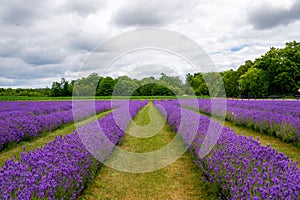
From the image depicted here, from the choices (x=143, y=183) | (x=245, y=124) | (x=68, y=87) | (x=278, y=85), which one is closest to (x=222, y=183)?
(x=143, y=183)

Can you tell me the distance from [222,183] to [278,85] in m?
50.0

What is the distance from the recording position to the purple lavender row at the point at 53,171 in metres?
2.66

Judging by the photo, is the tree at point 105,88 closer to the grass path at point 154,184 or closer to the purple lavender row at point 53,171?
the grass path at point 154,184

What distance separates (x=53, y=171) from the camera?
3.26m

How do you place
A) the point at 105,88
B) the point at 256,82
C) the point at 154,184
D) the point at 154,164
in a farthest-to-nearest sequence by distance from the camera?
the point at 105,88 → the point at 256,82 → the point at 154,164 → the point at 154,184

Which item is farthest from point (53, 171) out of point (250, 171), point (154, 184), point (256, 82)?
point (256, 82)

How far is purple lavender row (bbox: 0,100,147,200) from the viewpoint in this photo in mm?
2656

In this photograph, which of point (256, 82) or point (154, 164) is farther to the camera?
point (256, 82)

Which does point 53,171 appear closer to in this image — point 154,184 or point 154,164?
point 154,184

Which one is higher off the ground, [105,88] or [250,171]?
[105,88]

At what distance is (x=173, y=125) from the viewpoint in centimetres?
974

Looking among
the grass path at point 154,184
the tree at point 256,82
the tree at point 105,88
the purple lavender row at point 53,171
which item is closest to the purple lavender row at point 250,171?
the grass path at point 154,184

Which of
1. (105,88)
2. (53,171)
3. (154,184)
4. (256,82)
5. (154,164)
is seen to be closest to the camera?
(53,171)

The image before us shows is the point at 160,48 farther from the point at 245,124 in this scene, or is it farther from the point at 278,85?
the point at 278,85
